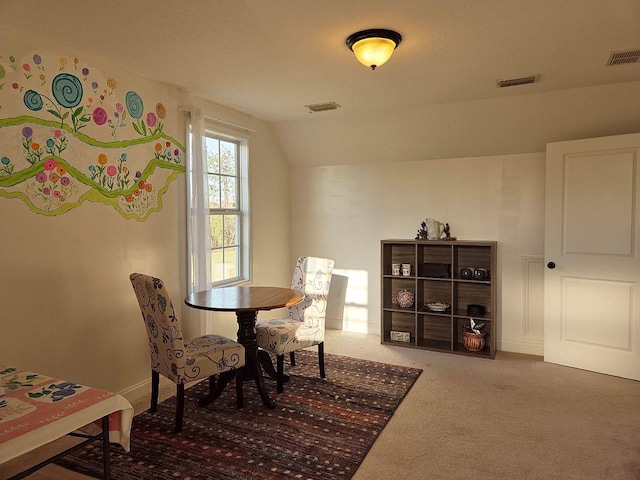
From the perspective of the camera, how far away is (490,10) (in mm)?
2264

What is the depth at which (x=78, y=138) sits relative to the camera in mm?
2836

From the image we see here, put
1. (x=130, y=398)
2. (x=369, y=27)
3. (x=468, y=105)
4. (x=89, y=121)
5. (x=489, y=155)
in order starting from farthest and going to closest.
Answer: (x=489, y=155)
(x=468, y=105)
(x=130, y=398)
(x=89, y=121)
(x=369, y=27)

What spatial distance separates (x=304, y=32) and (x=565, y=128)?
2698mm

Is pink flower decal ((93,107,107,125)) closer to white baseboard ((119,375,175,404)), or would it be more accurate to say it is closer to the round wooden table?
the round wooden table

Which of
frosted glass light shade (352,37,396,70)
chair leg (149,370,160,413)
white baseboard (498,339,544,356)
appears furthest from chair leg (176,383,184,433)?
white baseboard (498,339,544,356)

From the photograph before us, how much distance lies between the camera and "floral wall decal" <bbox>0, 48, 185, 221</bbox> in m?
2.50

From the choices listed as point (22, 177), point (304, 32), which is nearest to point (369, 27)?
point (304, 32)

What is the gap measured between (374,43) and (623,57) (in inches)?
69.6

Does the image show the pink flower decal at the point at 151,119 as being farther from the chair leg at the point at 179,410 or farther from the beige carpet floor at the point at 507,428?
the beige carpet floor at the point at 507,428

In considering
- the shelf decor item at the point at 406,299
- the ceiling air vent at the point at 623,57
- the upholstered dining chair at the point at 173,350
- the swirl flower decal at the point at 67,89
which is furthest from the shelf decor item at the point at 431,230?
the swirl flower decal at the point at 67,89

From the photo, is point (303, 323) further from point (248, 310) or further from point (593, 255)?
point (593, 255)

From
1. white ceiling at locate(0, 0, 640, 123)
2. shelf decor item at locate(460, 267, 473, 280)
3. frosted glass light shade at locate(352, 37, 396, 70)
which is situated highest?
white ceiling at locate(0, 0, 640, 123)

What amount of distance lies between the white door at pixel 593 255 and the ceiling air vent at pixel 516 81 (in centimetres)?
71

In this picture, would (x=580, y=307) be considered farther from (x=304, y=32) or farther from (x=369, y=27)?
(x=304, y=32)
